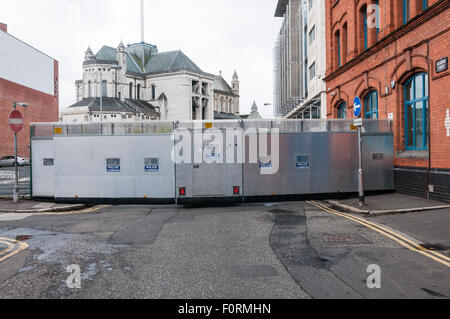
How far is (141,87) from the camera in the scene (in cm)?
9631

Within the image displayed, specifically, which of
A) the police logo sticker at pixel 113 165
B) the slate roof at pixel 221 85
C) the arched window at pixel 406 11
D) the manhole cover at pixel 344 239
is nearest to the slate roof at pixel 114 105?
the slate roof at pixel 221 85

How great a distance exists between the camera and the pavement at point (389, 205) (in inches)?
438

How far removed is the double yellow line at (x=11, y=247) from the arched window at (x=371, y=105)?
16.2 meters

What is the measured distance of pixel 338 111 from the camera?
25.2 meters

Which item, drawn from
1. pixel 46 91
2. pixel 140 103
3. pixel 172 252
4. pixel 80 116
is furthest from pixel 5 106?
pixel 172 252

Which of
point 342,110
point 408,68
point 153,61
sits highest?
point 153,61

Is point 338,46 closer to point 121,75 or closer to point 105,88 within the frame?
point 105,88

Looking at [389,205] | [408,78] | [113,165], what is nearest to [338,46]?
[408,78]

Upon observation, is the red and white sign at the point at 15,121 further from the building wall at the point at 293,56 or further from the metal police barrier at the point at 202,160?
the building wall at the point at 293,56

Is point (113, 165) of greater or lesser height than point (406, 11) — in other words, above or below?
below

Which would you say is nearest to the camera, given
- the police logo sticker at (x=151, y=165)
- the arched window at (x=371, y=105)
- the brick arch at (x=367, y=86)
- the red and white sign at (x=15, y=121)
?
the police logo sticker at (x=151, y=165)

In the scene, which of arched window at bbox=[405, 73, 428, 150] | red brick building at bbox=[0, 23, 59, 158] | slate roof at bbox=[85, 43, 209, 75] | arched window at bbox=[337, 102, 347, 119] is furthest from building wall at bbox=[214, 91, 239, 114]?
arched window at bbox=[405, 73, 428, 150]

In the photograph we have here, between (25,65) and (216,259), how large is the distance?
6579 centimetres

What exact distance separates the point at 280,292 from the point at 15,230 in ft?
26.2
